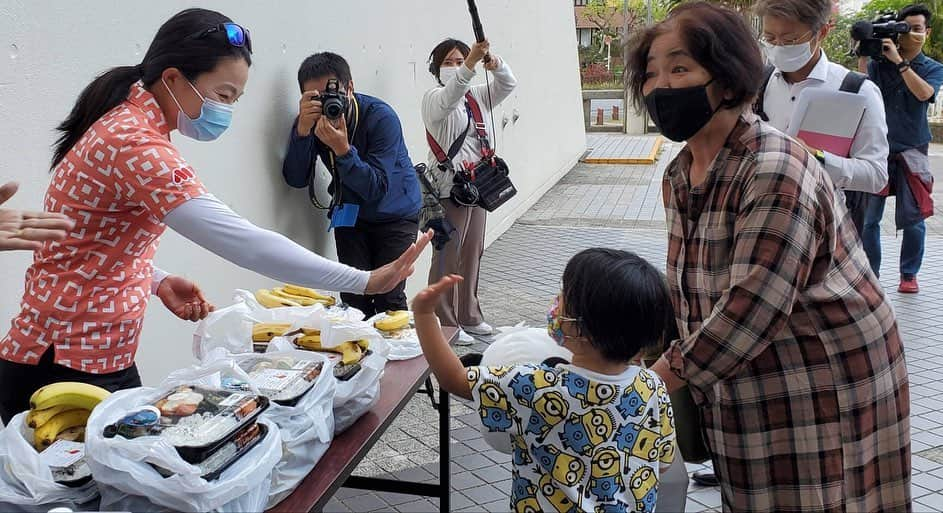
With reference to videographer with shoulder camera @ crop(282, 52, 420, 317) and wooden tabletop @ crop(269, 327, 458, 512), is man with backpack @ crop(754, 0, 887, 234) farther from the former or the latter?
videographer with shoulder camera @ crop(282, 52, 420, 317)

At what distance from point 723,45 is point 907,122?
14.9 feet

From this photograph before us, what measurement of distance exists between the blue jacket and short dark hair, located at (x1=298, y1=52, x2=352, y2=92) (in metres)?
0.22

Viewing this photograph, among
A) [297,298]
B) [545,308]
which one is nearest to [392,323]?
[297,298]

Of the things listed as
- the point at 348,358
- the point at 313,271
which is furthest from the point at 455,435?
the point at 313,271

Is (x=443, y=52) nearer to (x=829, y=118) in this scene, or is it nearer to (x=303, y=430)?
(x=829, y=118)

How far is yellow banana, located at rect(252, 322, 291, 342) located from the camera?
2525 millimetres

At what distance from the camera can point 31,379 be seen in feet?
6.63

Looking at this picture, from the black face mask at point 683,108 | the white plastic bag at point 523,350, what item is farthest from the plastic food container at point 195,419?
the black face mask at point 683,108

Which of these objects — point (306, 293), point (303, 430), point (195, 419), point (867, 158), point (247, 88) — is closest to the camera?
point (195, 419)

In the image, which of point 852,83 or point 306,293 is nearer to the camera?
point 306,293

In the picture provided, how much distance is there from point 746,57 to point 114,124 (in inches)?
58.4

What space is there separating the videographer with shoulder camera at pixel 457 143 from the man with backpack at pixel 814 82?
2034 mm

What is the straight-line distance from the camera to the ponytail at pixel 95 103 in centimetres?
204

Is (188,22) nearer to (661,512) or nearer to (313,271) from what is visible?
(313,271)
